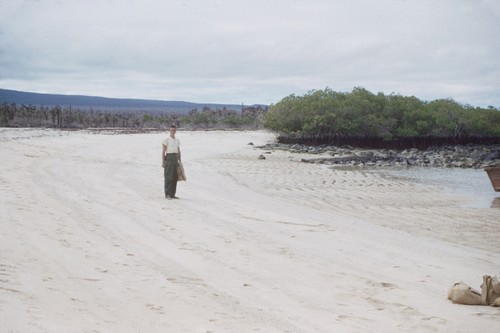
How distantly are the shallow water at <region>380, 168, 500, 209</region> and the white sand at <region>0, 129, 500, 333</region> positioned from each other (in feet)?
5.02

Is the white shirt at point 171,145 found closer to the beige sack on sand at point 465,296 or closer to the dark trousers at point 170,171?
the dark trousers at point 170,171

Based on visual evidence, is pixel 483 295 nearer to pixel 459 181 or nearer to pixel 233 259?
pixel 233 259

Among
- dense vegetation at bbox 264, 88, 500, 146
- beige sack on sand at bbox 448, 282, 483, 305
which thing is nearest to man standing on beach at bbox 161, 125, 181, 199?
beige sack on sand at bbox 448, 282, 483, 305

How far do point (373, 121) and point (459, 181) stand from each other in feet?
70.2

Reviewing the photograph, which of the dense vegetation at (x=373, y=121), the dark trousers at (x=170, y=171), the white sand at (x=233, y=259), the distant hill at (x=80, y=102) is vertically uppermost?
the distant hill at (x=80, y=102)

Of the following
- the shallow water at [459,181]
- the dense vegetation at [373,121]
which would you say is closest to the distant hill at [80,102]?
the dense vegetation at [373,121]

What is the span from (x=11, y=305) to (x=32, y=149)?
23253 mm

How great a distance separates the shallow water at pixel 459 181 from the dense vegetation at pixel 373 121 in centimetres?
1538

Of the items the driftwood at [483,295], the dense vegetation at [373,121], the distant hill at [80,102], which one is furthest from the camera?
the distant hill at [80,102]

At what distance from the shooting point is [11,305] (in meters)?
4.99

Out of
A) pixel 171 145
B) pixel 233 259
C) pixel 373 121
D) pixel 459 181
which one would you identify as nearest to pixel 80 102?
pixel 373 121

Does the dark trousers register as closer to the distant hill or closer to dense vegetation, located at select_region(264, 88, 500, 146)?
dense vegetation, located at select_region(264, 88, 500, 146)

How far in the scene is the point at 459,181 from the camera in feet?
68.6

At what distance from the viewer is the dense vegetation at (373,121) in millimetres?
41406
